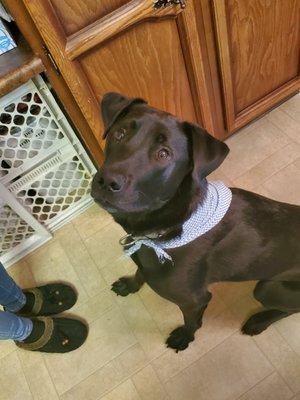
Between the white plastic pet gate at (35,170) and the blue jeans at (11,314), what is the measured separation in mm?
367

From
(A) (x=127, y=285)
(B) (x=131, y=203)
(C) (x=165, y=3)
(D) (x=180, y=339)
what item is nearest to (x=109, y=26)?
(C) (x=165, y=3)

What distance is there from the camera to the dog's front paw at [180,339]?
1.64 metres

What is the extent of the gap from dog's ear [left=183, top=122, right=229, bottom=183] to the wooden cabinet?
56 centimetres

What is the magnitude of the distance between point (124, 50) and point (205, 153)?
62cm

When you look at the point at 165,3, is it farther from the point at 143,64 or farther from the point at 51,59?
the point at 51,59

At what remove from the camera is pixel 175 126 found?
1138 mm

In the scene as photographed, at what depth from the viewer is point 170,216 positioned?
3.96 ft

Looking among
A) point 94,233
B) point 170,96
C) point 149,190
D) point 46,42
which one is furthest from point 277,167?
point 46,42

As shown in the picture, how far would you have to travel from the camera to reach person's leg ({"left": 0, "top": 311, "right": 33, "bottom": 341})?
1440 mm

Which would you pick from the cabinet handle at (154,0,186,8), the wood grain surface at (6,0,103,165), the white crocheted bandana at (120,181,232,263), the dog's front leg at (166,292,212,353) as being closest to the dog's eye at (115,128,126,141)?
the white crocheted bandana at (120,181,232,263)

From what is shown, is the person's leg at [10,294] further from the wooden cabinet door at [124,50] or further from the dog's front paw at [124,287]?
the wooden cabinet door at [124,50]

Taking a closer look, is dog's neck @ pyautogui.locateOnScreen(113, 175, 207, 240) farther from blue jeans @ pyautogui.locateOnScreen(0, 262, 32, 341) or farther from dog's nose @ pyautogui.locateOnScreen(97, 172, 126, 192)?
blue jeans @ pyautogui.locateOnScreen(0, 262, 32, 341)

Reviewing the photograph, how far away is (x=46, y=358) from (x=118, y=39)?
144 centimetres

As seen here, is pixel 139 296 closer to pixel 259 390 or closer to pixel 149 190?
pixel 259 390
